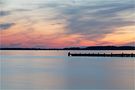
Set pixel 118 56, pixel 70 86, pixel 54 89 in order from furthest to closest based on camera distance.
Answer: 1. pixel 118 56
2. pixel 70 86
3. pixel 54 89

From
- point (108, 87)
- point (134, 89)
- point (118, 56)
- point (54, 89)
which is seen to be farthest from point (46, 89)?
point (118, 56)

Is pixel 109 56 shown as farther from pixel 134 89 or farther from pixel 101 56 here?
pixel 134 89

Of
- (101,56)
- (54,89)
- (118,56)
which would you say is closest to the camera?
(54,89)

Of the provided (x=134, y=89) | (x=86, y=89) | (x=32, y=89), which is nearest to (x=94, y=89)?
(x=86, y=89)

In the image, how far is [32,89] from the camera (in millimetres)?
25891

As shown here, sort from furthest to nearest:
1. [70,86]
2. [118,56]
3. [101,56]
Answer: [101,56], [118,56], [70,86]

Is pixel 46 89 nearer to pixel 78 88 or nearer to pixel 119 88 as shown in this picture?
pixel 78 88

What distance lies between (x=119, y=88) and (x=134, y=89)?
1197 millimetres

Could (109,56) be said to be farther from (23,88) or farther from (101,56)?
(23,88)

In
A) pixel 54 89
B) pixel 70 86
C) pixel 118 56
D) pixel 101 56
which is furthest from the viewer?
pixel 101 56

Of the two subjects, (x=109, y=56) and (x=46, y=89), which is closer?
(x=46, y=89)

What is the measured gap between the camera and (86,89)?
25984 millimetres

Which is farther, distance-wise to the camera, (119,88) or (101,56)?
(101,56)

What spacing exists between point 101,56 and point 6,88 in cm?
6409
